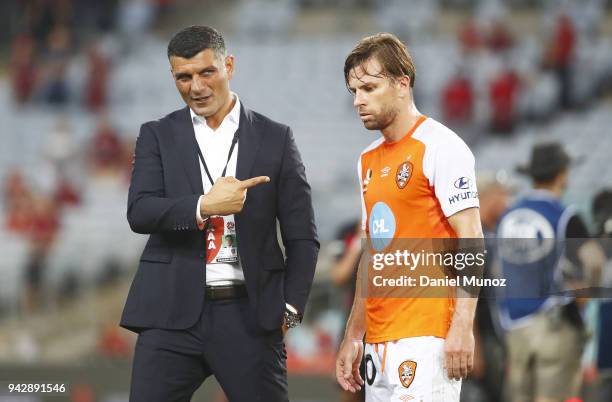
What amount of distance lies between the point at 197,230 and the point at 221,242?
12cm

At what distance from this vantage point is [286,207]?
14.0 feet

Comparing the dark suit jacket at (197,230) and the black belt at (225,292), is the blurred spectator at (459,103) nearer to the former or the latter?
the dark suit jacket at (197,230)

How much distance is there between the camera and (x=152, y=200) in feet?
13.3

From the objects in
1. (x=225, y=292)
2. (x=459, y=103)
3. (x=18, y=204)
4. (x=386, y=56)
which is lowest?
(x=225, y=292)

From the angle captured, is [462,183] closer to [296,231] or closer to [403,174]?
[403,174]

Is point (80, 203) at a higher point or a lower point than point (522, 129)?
lower

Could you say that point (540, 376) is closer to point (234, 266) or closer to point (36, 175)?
point (234, 266)

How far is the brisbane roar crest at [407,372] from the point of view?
12.7 ft

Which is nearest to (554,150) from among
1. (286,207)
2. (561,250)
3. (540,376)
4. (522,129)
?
(561,250)

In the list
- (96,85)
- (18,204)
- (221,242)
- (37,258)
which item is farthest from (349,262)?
(96,85)

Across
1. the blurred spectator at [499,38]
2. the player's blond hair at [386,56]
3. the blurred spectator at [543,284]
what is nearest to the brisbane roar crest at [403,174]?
the player's blond hair at [386,56]

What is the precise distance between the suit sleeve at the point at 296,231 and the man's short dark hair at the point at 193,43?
0.51 metres

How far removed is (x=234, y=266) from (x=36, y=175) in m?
11.9

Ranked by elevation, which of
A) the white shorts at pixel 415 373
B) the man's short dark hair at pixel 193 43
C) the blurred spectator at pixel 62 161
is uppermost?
the blurred spectator at pixel 62 161
